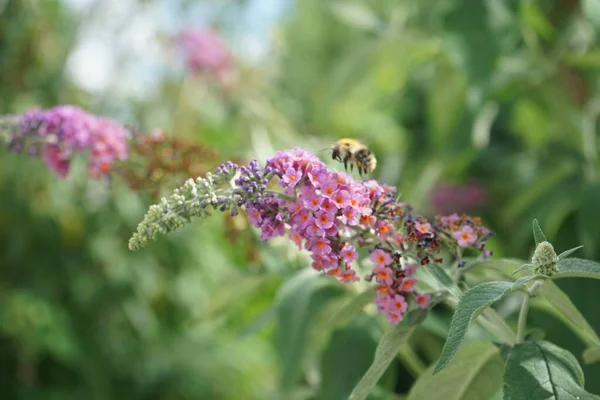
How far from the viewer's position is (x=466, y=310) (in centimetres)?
93

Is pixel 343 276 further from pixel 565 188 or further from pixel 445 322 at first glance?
pixel 565 188

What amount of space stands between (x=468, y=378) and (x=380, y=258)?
29 centimetres

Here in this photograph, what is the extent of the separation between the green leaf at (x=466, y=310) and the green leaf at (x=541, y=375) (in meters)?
0.14

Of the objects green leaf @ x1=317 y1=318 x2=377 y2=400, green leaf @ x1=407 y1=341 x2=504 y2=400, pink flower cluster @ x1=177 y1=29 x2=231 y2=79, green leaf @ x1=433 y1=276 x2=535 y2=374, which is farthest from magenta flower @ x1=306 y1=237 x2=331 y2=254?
pink flower cluster @ x1=177 y1=29 x2=231 y2=79

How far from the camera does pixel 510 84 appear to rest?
7.15 feet

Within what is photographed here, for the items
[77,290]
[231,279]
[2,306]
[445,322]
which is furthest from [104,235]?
[445,322]

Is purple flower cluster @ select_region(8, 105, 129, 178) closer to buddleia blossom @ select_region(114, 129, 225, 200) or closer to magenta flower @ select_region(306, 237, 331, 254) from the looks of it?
buddleia blossom @ select_region(114, 129, 225, 200)

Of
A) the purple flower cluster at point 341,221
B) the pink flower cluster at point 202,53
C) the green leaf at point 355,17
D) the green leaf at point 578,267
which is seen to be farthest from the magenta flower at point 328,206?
the pink flower cluster at point 202,53

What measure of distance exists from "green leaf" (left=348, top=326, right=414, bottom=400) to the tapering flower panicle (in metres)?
0.03

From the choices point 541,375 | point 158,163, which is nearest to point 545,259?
point 541,375

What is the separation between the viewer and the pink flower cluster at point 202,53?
3.44 m

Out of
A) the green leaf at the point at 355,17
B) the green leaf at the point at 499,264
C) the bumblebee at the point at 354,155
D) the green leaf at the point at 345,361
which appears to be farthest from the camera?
the green leaf at the point at 355,17

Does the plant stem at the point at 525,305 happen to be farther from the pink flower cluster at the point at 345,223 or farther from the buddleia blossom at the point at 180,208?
the buddleia blossom at the point at 180,208

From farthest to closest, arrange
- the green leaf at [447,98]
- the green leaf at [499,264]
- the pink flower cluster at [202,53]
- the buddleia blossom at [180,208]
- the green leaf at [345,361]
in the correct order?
the pink flower cluster at [202,53], the green leaf at [447,98], the green leaf at [345,361], the green leaf at [499,264], the buddleia blossom at [180,208]
